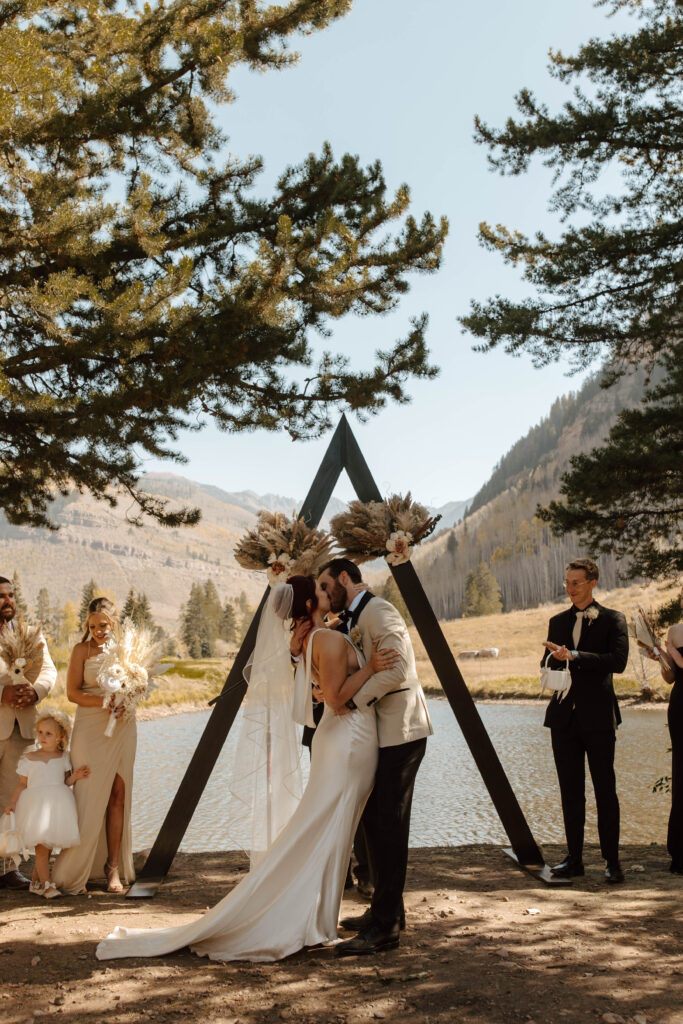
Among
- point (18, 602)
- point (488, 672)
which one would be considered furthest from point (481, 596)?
point (18, 602)

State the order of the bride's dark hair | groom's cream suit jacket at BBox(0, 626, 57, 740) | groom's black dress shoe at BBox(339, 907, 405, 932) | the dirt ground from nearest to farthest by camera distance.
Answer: the dirt ground
groom's black dress shoe at BBox(339, 907, 405, 932)
the bride's dark hair
groom's cream suit jacket at BBox(0, 626, 57, 740)

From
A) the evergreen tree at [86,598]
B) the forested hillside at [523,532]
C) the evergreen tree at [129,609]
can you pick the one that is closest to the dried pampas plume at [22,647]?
the evergreen tree at [129,609]

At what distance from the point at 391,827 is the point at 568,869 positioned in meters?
1.91

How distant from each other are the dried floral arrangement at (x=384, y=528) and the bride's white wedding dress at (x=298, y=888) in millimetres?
1533

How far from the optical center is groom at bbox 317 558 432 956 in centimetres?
353

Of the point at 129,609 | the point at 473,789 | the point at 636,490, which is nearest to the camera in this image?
the point at 636,490

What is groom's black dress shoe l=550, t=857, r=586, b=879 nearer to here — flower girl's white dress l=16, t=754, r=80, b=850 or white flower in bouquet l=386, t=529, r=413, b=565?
white flower in bouquet l=386, t=529, r=413, b=565

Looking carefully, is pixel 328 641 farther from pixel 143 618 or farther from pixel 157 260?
pixel 143 618

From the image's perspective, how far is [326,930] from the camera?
344cm

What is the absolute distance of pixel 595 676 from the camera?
15.7ft

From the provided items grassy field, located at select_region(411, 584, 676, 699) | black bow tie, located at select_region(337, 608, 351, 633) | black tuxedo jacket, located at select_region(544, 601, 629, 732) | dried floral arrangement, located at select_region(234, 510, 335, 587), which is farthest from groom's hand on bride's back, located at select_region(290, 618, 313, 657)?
grassy field, located at select_region(411, 584, 676, 699)

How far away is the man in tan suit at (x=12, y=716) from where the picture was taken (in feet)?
16.2

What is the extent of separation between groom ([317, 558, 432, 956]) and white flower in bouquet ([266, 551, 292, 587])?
120cm

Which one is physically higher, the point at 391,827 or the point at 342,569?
the point at 342,569
